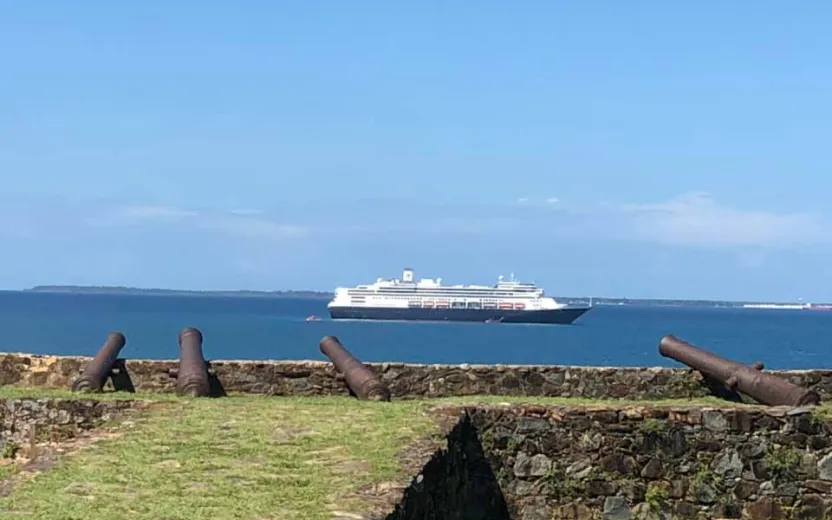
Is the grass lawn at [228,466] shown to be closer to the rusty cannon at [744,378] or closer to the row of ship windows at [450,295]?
the rusty cannon at [744,378]

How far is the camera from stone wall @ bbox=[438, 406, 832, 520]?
35.1 feet

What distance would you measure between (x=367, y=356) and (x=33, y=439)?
169 feet

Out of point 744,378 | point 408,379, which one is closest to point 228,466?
point 408,379

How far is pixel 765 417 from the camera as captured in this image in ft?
35.3

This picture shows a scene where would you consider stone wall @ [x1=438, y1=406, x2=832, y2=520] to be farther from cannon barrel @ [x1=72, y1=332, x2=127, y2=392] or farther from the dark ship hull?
the dark ship hull

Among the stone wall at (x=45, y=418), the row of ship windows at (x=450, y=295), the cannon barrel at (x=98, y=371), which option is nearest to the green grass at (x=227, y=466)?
the stone wall at (x=45, y=418)

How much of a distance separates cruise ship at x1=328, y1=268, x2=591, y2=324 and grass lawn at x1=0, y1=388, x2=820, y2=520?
386 feet

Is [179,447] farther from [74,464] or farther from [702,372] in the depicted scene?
[702,372]

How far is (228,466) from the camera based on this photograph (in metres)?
7.34

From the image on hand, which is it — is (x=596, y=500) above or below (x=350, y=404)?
below

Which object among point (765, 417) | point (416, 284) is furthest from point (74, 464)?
point (416, 284)

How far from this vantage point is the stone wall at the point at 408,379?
1349cm

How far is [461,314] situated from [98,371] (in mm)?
118036

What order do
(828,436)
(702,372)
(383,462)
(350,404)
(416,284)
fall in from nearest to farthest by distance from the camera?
(383,462)
(828,436)
(350,404)
(702,372)
(416,284)
